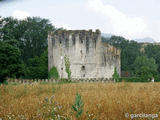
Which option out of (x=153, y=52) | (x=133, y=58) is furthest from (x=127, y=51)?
(x=153, y=52)

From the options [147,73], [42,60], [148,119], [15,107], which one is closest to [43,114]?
[15,107]

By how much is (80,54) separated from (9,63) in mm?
11717

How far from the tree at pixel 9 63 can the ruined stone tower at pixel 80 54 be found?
643cm

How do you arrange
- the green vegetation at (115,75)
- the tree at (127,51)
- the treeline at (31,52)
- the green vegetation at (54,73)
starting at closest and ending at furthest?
1. the treeline at (31,52)
2. the green vegetation at (54,73)
3. the green vegetation at (115,75)
4. the tree at (127,51)

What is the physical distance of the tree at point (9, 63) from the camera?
39562mm

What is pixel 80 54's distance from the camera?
43812mm

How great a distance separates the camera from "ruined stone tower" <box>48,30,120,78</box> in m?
43.8

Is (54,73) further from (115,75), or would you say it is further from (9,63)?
(115,75)

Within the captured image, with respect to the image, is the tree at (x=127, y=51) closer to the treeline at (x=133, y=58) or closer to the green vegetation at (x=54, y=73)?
the treeline at (x=133, y=58)

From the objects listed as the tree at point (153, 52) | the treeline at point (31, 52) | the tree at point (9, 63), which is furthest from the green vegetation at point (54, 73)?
the tree at point (153, 52)

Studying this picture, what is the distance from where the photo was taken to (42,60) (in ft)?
172

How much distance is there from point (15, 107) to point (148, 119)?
2.94 m

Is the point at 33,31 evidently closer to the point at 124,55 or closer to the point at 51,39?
the point at 51,39

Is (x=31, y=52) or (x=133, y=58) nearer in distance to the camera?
(x=31, y=52)
